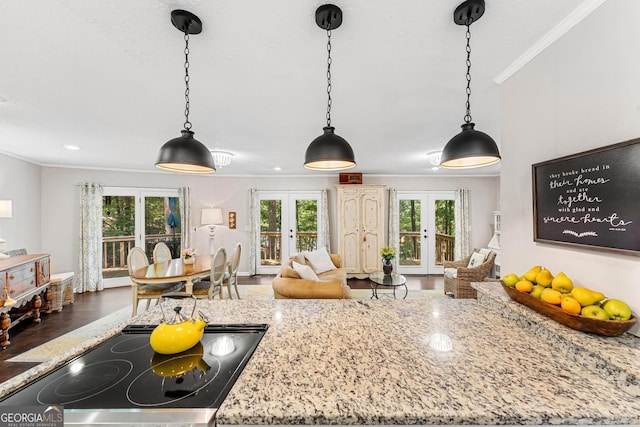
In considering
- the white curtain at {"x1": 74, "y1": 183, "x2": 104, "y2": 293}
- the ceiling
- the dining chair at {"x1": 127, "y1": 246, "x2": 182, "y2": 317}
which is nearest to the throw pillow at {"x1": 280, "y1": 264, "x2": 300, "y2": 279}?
the dining chair at {"x1": 127, "y1": 246, "x2": 182, "y2": 317}

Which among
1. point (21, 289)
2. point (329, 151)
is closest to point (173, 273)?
point (21, 289)

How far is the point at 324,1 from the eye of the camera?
1212 mm

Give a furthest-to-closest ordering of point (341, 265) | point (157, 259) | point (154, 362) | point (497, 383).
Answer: point (341, 265)
point (157, 259)
point (154, 362)
point (497, 383)

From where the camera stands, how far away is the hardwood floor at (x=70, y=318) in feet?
9.16

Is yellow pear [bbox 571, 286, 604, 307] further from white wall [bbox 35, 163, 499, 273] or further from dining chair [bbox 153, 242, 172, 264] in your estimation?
white wall [bbox 35, 163, 499, 273]

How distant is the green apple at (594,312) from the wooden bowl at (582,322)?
0.03 metres

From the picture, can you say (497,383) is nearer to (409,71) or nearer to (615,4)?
(615,4)

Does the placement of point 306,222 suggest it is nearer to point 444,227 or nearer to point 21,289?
point 444,227

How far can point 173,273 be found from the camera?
3.42 meters

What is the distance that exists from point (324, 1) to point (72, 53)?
1569 mm

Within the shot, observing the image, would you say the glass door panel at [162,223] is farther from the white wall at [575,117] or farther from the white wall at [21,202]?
the white wall at [575,117]

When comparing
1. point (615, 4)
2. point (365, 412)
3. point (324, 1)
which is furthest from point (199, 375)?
point (615, 4)

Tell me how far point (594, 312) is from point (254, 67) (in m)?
2.18

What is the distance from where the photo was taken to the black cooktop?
853 mm
